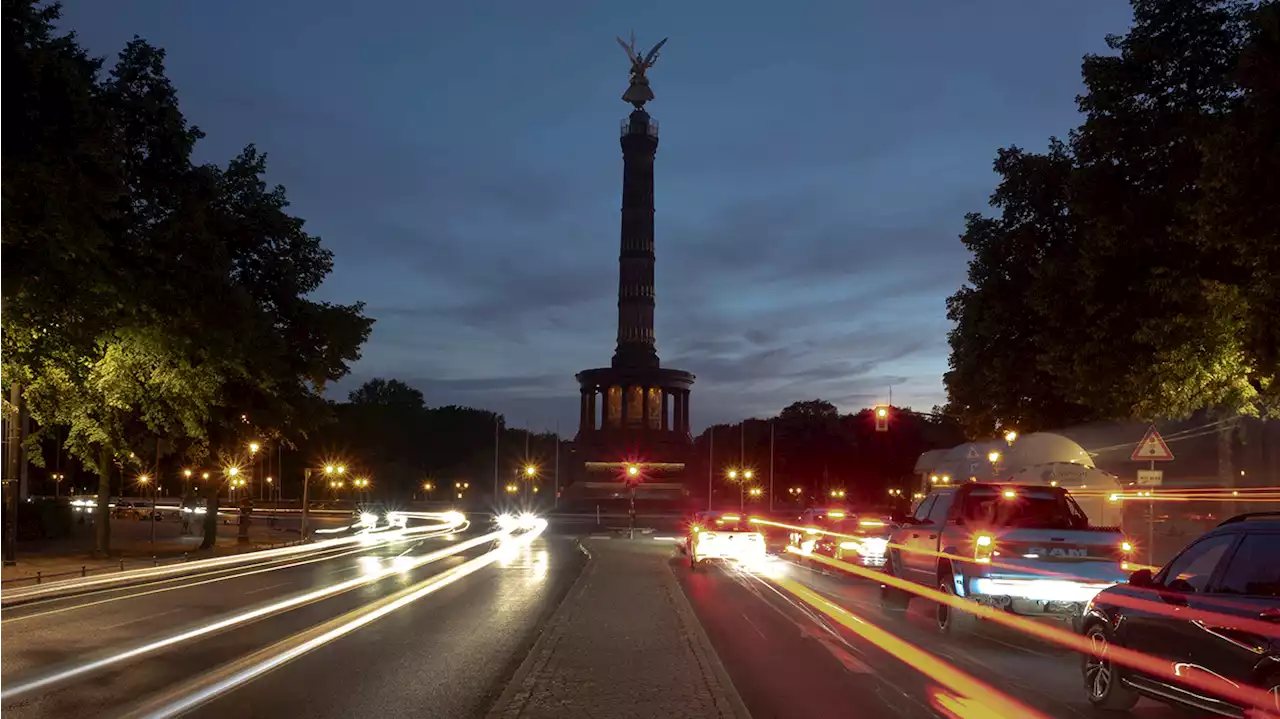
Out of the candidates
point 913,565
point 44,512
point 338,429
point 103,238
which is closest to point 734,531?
point 913,565

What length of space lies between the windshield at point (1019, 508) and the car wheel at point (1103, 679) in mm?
5542

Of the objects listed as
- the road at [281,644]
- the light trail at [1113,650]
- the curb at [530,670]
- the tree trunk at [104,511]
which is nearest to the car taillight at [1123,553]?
the light trail at [1113,650]

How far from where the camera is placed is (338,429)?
134000 millimetres

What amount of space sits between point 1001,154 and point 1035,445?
8.60 m

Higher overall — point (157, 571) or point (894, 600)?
point (894, 600)

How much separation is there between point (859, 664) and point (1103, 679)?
9.77ft

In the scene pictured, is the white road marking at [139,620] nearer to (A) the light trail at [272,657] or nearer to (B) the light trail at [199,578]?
(B) the light trail at [199,578]

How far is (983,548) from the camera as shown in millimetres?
15109

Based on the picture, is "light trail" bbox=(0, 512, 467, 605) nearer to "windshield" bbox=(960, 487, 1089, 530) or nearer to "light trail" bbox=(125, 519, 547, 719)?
"light trail" bbox=(125, 519, 547, 719)

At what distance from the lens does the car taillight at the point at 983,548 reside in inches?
590

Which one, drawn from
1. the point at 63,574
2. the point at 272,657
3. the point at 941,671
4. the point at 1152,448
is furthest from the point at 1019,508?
the point at 63,574

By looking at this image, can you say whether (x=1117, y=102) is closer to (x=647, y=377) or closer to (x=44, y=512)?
(x=44, y=512)

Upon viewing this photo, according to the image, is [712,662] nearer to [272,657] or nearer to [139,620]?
[272,657]

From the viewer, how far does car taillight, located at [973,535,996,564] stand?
1499 cm
